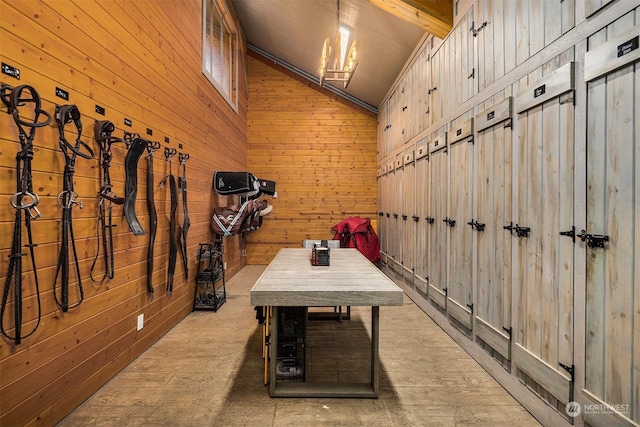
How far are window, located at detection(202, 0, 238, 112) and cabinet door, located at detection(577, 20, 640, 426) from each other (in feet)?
13.6

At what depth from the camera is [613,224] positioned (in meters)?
1.50

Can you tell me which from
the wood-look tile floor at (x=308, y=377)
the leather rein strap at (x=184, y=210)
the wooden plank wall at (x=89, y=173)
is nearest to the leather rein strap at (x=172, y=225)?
the wooden plank wall at (x=89, y=173)

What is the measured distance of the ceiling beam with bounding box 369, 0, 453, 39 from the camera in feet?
10.9

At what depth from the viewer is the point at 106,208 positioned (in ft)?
7.57

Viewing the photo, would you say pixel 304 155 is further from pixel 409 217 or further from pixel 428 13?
pixel 428 13

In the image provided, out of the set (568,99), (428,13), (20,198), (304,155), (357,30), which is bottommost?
(20,198)

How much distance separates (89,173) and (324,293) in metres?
1.78

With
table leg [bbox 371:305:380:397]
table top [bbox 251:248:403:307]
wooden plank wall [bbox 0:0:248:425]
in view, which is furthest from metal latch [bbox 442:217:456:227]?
wooden plank wall [bbox 0:0:248:425]

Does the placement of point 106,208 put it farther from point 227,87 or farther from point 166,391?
point 227,87

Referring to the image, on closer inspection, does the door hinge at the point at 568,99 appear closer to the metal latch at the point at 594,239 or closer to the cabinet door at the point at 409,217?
the metal latch at the point at 594,239

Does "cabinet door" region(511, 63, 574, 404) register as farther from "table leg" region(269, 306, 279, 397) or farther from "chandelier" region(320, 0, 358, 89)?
"chandelier" region(320, 0, 358, 89)

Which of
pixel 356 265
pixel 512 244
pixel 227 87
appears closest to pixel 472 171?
pixel 512 244

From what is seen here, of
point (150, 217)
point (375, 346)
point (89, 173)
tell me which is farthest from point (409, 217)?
point (89, 173)

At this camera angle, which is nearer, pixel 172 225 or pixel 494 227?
pixel 494 227
